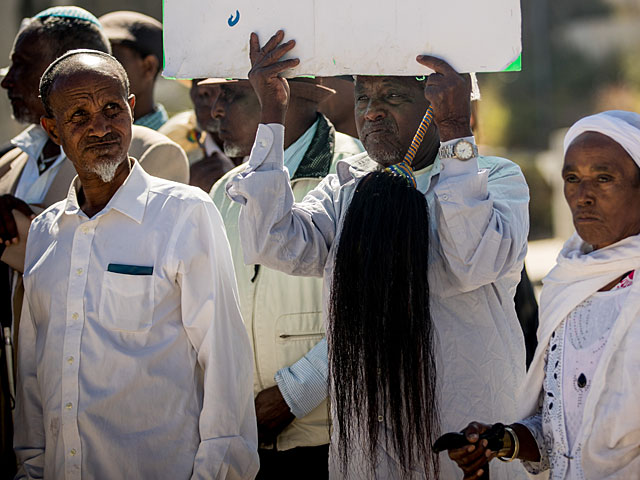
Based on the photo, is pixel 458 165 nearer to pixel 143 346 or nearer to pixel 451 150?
pixel 451 150

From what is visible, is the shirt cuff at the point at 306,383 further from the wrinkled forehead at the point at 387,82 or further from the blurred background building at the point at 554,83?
the blurred background building at the point at 554,83

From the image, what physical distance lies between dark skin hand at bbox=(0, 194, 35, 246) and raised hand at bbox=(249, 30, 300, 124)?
3.86 feet

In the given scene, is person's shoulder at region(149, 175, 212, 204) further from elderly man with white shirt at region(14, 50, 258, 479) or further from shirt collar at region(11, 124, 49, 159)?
shirt collar at region(11, 124, 49, 159)

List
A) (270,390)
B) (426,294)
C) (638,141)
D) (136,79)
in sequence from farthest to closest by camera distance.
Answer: (136,79) < (270,390) < (426,294) < (638,141)

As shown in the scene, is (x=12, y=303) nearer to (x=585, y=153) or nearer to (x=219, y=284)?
(x=219, y=284)

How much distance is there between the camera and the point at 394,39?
114 inches

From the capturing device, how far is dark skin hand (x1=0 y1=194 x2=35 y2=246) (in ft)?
11.8

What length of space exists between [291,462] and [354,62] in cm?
160

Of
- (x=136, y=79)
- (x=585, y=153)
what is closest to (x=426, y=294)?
(x=585, y=153)

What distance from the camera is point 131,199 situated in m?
3.07

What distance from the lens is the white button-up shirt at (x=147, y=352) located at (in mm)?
2910

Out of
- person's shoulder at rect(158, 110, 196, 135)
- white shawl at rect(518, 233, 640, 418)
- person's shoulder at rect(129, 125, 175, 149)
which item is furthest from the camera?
person's shoulder at rect(158, 110, 196, 135)

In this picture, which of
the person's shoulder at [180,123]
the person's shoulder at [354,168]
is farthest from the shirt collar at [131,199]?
the person's shoulder at [180,123]

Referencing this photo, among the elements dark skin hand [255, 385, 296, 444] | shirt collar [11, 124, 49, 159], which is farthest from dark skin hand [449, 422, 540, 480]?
shirt collar [11, 124, 49, 159]
